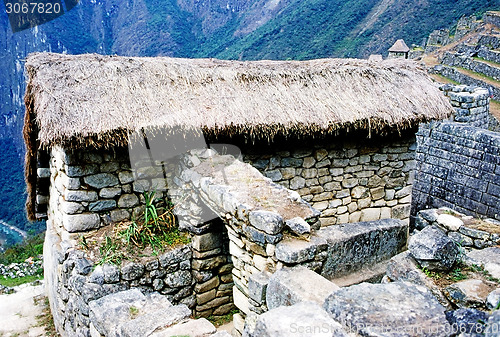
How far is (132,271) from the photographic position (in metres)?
3.68

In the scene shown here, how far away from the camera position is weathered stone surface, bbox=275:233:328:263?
2934 millimetres

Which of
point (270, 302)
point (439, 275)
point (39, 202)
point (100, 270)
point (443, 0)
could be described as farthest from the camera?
point (443, 0)

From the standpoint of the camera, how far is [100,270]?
141 inches

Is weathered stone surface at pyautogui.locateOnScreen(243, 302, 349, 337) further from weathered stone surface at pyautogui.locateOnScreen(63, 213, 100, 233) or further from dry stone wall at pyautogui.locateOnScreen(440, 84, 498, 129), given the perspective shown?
dry stone wall at pyautogui.locateOnScreen(440, 84, 498, 129)

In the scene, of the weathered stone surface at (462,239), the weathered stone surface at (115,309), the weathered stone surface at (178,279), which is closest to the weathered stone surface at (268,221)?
the weathered stone surface at (115,309)

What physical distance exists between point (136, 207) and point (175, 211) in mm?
415

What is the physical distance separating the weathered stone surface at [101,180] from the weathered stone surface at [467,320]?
3.20 m

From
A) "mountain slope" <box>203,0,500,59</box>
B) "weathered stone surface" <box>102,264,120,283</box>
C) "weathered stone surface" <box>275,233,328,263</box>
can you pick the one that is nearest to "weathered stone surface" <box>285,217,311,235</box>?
"weathered stone surface" <box>275,233,328,263</box>

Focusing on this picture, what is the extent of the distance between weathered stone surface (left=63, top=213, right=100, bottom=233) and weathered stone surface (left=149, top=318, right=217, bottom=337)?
73.6 inches

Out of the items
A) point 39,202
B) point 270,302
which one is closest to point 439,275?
point 270,302

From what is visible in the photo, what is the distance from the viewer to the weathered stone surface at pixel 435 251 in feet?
8.60

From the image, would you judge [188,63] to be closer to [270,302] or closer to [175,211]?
[175,211]

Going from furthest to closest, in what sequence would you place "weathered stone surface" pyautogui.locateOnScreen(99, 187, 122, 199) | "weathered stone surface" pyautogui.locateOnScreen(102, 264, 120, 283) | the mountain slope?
the mountain slope < "weathered stone surface" pyautogui.locateOnScreen(99, 187, 122, 199) < "weathered stone surface" pyautogui.locateOnScreen(102, 264, 120, 283)

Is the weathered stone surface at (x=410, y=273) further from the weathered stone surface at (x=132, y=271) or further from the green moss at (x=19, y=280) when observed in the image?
the green moss at (x=19, y=280)
